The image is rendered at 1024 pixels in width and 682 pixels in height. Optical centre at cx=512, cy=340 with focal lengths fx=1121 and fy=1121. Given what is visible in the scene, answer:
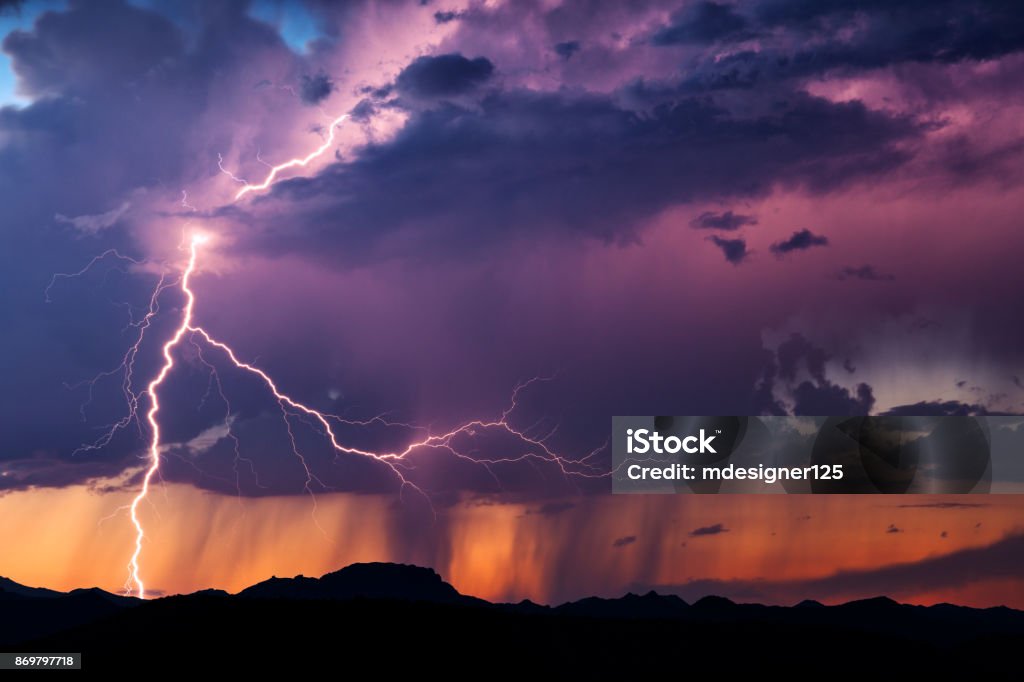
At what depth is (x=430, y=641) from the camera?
4309cm

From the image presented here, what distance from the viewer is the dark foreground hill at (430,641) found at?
1575 inches

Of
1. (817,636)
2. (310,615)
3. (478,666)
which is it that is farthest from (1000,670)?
(310,615)

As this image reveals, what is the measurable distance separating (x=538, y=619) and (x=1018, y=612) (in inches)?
4029

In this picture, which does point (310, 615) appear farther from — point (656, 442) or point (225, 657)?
point (656, 442)

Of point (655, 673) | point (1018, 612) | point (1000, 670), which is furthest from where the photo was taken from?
point (1018, 612)

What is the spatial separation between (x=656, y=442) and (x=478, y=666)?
1512 cm

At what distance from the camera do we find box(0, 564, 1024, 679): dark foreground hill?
131ft

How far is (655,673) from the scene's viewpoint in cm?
4862

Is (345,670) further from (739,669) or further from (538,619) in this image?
(739,669)

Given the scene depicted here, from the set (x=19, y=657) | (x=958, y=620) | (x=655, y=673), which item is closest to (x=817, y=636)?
(x=655, y=673)

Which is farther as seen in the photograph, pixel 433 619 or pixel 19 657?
pixel 433 619

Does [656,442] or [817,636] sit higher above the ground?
[656,442]

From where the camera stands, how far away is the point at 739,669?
49.8 meters

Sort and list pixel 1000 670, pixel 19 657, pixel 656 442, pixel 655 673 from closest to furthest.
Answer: pixel 656 442 < pixel 19 657 < pixel 655 673 < pixel 1000 670
